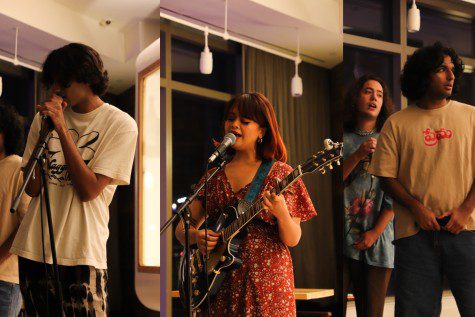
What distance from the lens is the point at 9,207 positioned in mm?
2383

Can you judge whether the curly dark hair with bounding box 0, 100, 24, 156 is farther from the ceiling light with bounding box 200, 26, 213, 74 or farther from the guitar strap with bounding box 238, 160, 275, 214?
the guitar strap with bounding box 238, 160, 275, 214

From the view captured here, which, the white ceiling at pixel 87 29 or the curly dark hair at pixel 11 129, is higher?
the white ceiling at pixel 87 29

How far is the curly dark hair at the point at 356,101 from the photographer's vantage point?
8.84 ft

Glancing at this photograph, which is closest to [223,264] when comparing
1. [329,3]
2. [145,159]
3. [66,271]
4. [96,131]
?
[66,271]

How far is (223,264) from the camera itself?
2139 mm

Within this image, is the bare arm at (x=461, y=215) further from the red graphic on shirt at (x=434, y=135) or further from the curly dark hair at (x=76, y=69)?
the curly dark hair at (x=76, y=69)

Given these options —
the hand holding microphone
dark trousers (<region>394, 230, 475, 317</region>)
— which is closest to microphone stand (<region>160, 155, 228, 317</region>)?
the hand holding microphone

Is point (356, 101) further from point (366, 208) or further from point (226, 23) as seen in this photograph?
point (226, 23)

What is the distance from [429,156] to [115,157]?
1324 mm

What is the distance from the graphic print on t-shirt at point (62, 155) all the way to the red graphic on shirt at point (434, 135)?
138cm

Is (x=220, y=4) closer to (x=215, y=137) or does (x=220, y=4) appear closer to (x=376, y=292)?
(x=215, y=137)

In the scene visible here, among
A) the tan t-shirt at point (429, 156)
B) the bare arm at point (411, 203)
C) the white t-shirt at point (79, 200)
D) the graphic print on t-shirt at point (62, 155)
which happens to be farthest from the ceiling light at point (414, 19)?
the graphic print on t-shirt at point (62, 155)

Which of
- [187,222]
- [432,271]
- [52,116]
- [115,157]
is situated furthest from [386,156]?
[52,116]

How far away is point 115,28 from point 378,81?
1283mm
